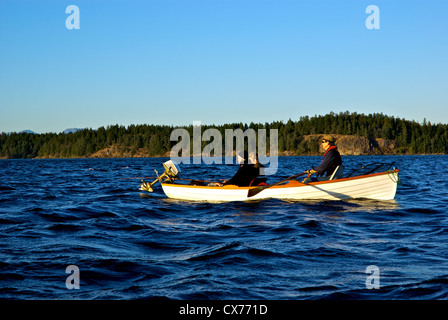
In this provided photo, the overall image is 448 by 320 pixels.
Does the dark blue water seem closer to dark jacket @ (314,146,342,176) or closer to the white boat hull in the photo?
the white boat hull

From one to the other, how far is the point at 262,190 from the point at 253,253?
8147 millimetres

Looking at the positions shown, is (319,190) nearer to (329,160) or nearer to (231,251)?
(329,160)

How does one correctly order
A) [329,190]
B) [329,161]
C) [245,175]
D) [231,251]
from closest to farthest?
[231,251] → [329,161] → [329,190] → [245,175]

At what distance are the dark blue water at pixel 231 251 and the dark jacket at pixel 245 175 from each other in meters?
1.33

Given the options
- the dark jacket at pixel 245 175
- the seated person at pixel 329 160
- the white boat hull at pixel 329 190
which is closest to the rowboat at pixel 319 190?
the white boat hull at pixel 329 190

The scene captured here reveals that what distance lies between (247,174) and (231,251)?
824 cm

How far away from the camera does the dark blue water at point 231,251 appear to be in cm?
654

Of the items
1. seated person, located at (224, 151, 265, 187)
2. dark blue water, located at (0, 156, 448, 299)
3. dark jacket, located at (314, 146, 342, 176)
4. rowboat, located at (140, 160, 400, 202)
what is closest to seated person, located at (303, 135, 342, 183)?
dark jacket, located at (314, 146, 342, 176)

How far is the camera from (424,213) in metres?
13.9

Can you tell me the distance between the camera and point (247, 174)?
55.8 feet

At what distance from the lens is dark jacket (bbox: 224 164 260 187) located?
55.4 feet

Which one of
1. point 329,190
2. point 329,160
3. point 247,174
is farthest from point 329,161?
point 247,174
